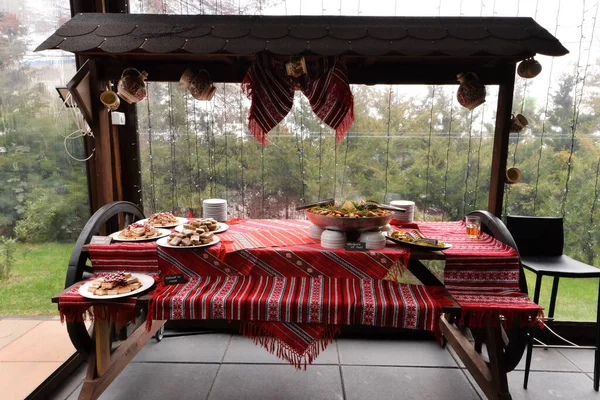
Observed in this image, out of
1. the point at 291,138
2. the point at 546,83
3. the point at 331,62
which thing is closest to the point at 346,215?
the point at 331,62

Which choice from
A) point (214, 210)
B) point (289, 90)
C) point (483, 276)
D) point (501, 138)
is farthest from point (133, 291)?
point (501, 138)

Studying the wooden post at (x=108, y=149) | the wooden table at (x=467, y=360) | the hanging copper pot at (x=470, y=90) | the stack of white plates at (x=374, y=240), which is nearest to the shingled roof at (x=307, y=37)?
the hanging copper pot at (x=470, y=90)

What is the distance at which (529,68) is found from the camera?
215 centimetres

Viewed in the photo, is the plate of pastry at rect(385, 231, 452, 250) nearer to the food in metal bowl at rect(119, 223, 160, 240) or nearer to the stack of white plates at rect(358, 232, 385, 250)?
the stack of white plates at rect(358, 232, 385, 250)

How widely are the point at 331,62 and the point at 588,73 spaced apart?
1.93 metres

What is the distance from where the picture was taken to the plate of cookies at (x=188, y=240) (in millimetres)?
1932

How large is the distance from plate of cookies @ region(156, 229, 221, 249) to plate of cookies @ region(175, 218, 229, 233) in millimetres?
67

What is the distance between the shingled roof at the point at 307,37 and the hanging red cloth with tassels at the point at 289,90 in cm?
16

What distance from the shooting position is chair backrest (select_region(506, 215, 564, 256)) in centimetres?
250

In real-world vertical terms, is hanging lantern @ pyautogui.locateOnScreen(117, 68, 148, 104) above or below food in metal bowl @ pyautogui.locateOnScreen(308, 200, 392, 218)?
above

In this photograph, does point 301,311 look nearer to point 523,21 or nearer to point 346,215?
point 346,215

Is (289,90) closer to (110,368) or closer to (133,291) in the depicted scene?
(133,291)

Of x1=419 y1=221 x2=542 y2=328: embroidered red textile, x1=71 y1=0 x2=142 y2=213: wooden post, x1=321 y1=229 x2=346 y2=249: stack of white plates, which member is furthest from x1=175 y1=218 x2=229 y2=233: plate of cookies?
x1=419 y1=221 x2=542 y2=328: embroidered red textile

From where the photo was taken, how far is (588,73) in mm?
2629
